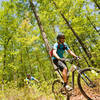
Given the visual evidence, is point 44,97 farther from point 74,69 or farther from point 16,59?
point 16,59

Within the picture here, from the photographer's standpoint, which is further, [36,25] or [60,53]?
[36,25]

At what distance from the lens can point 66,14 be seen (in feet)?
42.7

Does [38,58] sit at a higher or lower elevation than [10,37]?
lower

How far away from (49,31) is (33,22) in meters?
11.7

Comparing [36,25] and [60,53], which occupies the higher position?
[36,25]

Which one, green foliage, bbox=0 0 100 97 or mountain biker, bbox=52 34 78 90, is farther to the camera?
green foliage, bbox=0 0 100 97

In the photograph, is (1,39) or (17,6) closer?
(17,6)

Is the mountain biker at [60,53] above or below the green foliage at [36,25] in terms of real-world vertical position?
below

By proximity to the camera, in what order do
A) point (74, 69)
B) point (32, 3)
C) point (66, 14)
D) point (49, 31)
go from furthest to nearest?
point (49, 31)
point (66, 14)
point (32, 3)
point (74, 69)

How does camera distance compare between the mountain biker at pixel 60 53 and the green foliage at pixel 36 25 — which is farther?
the green foliage at pixel 36 25

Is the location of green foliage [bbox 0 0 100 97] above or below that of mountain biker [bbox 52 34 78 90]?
above

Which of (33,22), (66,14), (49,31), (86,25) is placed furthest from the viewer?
(49,31)

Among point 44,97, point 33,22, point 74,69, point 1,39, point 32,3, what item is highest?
point 1,39

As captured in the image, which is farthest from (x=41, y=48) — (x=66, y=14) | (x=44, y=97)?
(x=44, y=97)
